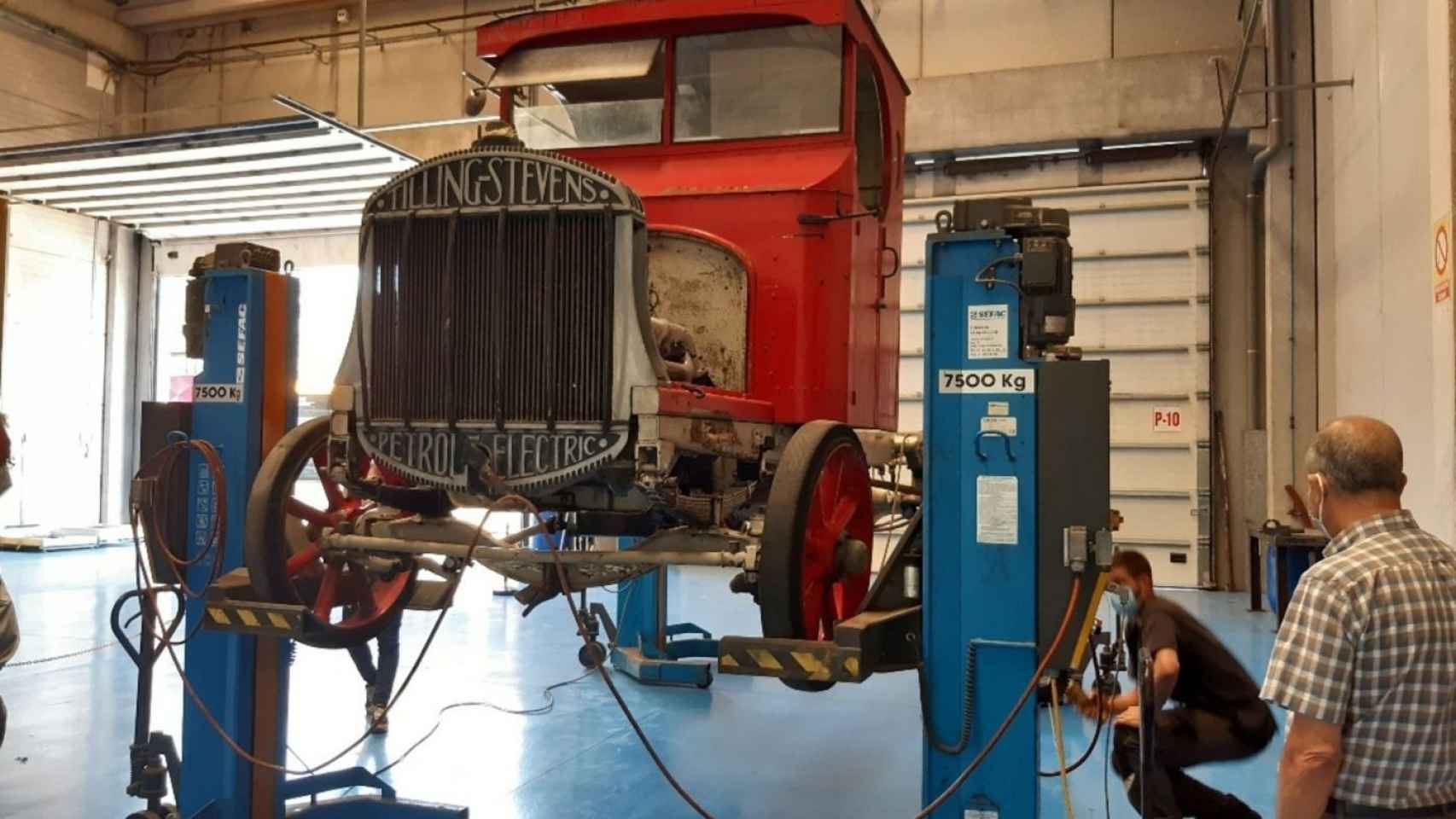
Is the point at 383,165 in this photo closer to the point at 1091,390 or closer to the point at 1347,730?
the point at 1091,390

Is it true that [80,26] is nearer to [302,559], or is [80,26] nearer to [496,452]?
[302,559]

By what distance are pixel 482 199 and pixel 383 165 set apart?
9.96m

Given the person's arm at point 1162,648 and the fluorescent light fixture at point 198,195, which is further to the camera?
the fluorescent light fixture at point 198,195

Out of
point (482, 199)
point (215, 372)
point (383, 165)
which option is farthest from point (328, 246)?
point (482, 199)

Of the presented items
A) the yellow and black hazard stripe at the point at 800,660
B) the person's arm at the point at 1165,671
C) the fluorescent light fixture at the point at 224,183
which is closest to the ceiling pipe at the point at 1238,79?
the person's arm at the point at 1165,671

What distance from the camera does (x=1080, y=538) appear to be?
3381 mm

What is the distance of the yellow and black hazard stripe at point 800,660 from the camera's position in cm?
323

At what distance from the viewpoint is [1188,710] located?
4039 mm

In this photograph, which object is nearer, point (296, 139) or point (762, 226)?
point (762, 226)

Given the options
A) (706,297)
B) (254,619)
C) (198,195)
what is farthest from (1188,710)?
(198,195)

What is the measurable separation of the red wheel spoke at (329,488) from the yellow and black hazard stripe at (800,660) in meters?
1.87

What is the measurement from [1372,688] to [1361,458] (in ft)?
1.67

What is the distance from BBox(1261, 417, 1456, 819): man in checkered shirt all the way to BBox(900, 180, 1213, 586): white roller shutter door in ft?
31.6

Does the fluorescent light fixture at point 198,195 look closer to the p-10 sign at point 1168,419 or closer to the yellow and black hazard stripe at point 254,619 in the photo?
the p-10 sign at point 1168,419
